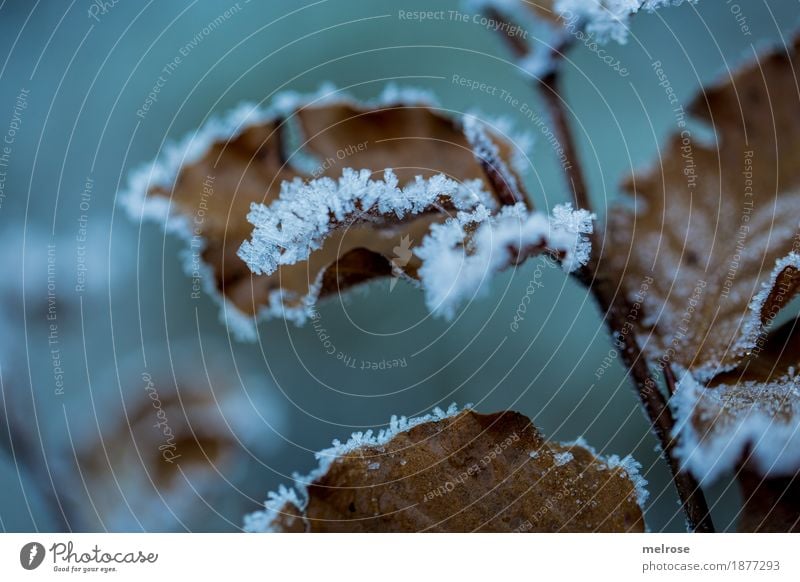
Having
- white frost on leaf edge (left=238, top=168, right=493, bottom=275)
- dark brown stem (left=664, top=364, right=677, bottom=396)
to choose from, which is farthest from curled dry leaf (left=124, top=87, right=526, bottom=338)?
dark brown stem (left=664, top=364, right=677, bottom=396)

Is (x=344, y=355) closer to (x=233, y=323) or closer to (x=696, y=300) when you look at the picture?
(x=233, y=323)

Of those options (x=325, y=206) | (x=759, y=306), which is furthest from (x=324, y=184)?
(x=759, y=306)

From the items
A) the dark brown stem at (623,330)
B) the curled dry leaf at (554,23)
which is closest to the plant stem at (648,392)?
the dark brown stem at (623,330)

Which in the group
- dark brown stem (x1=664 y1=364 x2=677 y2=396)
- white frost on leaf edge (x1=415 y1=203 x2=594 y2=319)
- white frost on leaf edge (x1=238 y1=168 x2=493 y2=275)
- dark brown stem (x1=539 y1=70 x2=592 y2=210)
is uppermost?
dark brown stem (x1=539 y1=70 x2=592 y2=210)

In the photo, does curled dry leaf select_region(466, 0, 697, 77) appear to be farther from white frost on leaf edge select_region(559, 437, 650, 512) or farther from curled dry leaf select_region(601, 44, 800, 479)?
white frost on leaf edge select_region(559, 437, 650, 512)

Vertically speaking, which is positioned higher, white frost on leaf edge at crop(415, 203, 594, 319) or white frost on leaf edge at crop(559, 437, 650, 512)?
white frost on leaf edge at crop(415, 203, 594, 319)

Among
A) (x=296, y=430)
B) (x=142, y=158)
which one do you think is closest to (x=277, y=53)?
(x=142, y=158)

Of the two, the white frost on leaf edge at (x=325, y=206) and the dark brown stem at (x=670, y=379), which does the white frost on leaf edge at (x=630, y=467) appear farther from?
the white frost on leaf edge at (x=325, y=206)
